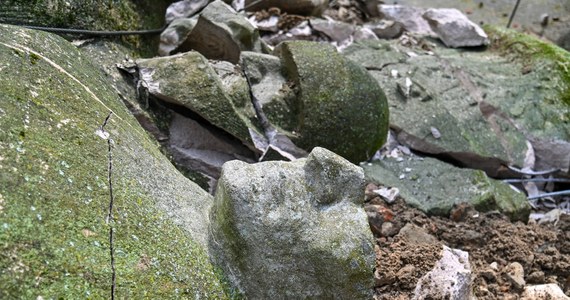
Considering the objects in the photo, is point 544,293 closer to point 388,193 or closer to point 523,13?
point 388,193

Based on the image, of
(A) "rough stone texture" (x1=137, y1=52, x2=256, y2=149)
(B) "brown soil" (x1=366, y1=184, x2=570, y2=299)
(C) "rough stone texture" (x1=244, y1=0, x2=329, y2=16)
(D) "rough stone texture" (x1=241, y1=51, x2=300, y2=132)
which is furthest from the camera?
(C) "rough stone texture" (x1=244, y1=0, x2=329, y2=16)

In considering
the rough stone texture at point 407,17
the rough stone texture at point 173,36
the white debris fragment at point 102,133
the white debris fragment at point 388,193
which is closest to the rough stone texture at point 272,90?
the rough stone texture at point 173,36

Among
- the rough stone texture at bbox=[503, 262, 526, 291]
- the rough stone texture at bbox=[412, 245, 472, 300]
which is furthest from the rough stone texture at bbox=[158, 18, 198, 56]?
the rough stone texture at bbox=[503, 262, 526, 291]

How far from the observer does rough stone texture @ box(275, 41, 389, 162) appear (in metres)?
2.99

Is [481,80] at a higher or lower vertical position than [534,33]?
higher

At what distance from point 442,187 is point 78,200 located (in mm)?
2486

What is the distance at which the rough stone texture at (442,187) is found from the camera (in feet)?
10.8

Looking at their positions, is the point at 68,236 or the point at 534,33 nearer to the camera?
the point at 68,236

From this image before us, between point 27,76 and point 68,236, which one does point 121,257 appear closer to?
point 68,236

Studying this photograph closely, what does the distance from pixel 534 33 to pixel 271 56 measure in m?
4.71

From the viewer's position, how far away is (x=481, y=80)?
454 centimetres

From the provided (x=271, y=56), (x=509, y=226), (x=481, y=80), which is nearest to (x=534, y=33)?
(x=481, y=80)

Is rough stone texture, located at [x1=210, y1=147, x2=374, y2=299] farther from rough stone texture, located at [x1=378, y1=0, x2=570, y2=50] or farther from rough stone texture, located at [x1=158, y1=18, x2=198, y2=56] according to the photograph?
rough stone texture, located at [x1=378, y1=0, x2=570, y2=50]

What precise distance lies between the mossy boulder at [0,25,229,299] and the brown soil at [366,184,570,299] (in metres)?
1.03
